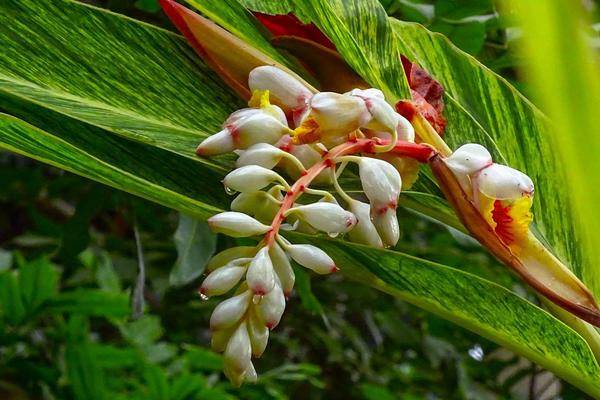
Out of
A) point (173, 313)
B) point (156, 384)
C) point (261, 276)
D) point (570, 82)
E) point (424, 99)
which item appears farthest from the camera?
point (173, 313)

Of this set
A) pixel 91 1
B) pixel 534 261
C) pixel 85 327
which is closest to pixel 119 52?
pixel 534 261

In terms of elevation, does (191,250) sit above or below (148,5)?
below

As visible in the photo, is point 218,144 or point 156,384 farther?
point 156,384

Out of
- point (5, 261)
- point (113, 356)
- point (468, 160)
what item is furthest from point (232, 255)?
point (5, 261)

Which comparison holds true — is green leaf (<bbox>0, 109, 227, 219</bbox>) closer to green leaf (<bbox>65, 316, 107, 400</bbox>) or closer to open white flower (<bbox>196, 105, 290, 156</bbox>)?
open white flower (<bbox>196, 105, 290, 156</bbox>)

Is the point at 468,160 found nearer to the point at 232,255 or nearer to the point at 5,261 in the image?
the point at 232,255

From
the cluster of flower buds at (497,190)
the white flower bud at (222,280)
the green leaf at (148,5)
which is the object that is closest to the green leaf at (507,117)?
the cluster of flower buds at (497,190)

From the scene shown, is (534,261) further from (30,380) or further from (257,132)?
(30,380)
